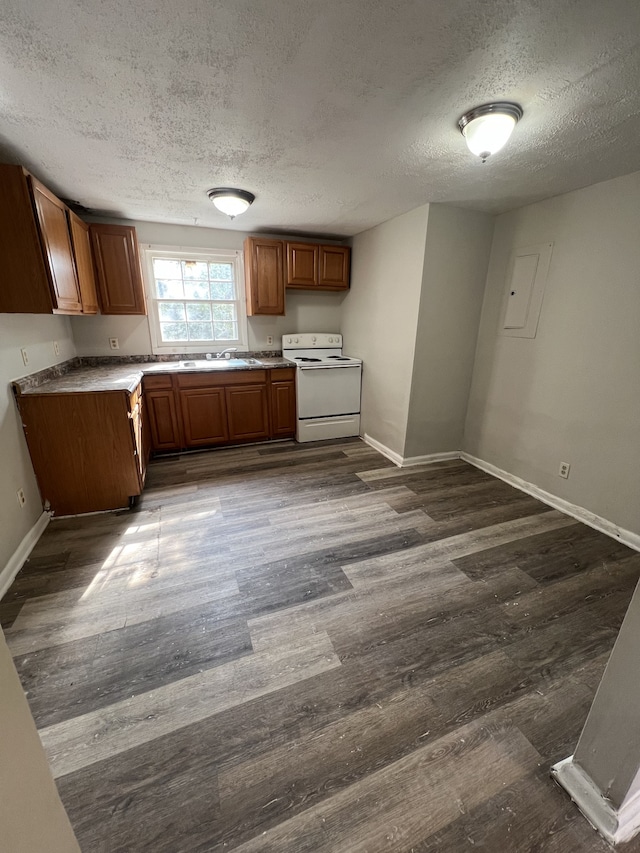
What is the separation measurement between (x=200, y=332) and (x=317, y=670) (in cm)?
357

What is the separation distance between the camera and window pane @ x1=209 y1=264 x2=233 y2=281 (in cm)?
387

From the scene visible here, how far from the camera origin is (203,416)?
3.60 meters

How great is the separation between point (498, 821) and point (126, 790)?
3.74ft

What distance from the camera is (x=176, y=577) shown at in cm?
195

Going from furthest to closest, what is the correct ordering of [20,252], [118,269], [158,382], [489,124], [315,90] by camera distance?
[158,382]
[118,269]
[20,252]
[489,124]
[315,90]

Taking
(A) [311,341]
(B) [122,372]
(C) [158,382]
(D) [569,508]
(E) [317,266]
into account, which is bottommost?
(D) [569,508]

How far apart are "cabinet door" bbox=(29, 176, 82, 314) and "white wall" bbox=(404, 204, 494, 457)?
105 inches

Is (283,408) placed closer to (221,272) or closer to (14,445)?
(221,272)

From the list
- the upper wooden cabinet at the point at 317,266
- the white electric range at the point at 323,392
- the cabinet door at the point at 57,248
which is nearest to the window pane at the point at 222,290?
the upper wooden cabinet at the point at 317,266

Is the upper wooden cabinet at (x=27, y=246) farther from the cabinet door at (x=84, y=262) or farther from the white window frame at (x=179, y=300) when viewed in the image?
the white window frame at (x=179, y=300)

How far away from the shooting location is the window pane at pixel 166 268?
3650mm

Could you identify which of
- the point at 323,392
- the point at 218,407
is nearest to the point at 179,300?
the point at 218,407

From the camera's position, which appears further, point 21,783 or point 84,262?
point 84,262

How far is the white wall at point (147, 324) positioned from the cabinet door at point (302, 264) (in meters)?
0.32
